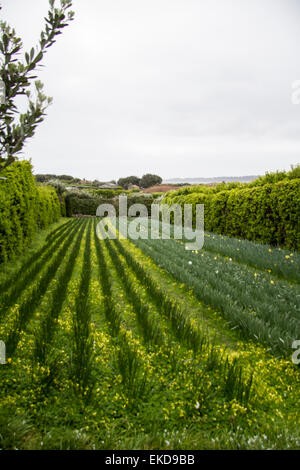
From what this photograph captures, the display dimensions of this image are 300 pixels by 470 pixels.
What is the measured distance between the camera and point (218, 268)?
5.04m

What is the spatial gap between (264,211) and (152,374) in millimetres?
6996

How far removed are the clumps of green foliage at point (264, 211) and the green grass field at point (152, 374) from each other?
3539mm

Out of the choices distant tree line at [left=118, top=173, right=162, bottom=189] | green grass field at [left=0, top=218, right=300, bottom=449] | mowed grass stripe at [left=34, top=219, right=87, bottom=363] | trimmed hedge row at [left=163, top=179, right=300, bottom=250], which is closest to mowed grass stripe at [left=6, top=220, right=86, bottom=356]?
green grass field at [left=0, top=218, right=300, bottom=449]

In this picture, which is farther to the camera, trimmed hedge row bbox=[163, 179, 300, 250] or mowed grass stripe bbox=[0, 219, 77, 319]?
trimmed hedge row bbox=[163, 179, 300, 250]

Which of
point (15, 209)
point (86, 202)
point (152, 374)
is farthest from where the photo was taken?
point (86, 202)

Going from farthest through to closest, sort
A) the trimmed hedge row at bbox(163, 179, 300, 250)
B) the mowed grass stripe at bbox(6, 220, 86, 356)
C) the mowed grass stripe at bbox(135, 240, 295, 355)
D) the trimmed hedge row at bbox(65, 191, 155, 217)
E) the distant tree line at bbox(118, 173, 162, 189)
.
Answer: the distant tree line at bbox(118, 173, 162, 189), the trimmed hedge row at bbox(65, 191, 155, 217), the trimmed hedge row at bbox(163, 179, 300, 250), the mowed grass stripe at bbox(135, 240, 295, 355), the mowed grass stripe at bbox(6, 220, 86, 356)

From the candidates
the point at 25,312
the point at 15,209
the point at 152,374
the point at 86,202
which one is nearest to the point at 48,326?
the point at 25,312

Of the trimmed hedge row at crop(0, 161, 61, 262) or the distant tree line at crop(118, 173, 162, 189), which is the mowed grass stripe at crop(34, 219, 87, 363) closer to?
the trimmed hedge row at crop(0, 161, 61, 262)

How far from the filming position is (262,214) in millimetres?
7879

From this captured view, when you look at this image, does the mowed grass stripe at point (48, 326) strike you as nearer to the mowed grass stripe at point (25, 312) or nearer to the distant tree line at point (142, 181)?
the mowed grass stripe at point (25, 312)

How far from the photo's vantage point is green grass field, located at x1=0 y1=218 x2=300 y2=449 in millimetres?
1535

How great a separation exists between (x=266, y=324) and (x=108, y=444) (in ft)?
6.47

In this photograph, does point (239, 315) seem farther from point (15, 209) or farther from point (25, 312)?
point (15, 209)
